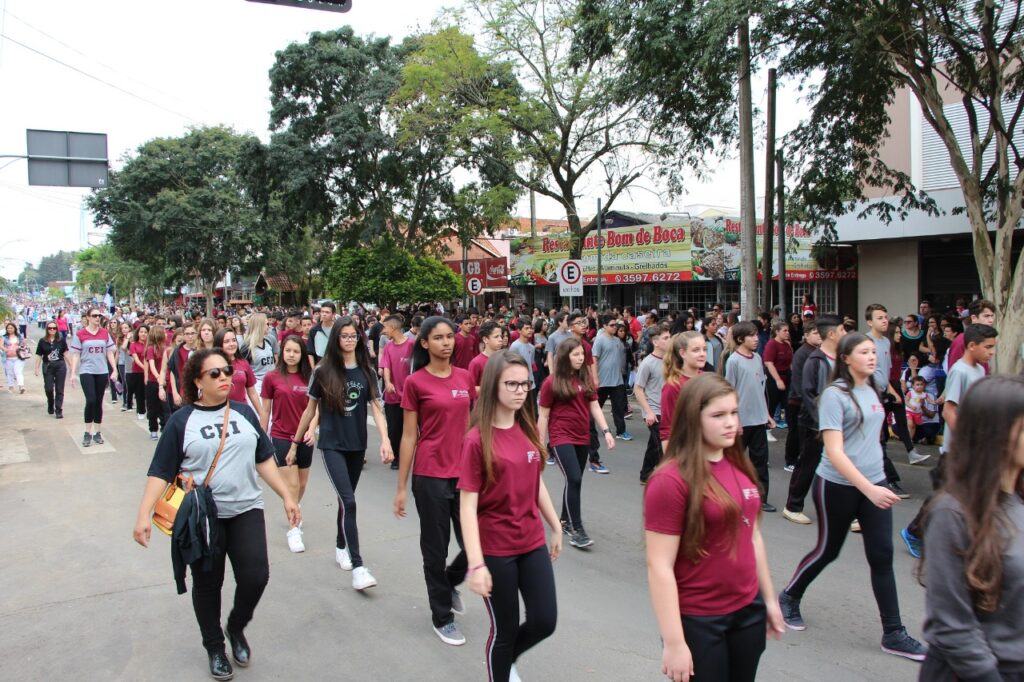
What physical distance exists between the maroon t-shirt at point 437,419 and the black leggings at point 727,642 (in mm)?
2274

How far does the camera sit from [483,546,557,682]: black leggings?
3.42 metres

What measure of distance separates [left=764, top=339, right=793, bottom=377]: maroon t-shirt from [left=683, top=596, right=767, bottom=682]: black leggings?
7.39 meters

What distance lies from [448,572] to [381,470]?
4.79 m

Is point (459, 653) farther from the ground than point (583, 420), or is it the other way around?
point (583, 420)

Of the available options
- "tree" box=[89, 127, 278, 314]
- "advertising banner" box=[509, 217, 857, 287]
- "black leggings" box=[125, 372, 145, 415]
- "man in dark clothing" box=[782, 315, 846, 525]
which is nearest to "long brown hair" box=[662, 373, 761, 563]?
"man in dark clothing" box=[782, 315, 846, 525]

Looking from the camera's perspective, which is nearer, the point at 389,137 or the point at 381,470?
the point at 381,470

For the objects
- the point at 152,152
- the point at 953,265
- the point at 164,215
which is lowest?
the point at 953,265

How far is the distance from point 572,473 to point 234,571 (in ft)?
9.15

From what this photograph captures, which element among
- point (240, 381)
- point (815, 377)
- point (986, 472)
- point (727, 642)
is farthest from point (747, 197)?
point (986, 472)

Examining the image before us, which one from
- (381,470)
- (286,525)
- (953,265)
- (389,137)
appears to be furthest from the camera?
(389,137)

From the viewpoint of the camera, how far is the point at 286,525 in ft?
22.6

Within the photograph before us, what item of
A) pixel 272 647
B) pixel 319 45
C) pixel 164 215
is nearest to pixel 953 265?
pixel 272 647

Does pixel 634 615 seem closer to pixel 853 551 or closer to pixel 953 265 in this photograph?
pixel 853 551

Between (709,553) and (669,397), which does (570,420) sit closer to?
(669,397)
